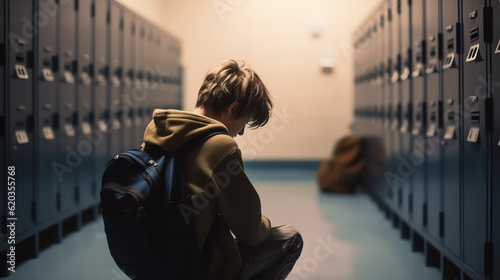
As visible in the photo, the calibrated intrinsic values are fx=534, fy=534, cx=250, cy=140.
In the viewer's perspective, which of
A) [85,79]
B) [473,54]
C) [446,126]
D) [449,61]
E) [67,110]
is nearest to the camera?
[473,54]

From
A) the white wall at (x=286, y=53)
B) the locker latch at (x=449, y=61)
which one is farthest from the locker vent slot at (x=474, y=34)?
the white wall at (x=286, y=53)

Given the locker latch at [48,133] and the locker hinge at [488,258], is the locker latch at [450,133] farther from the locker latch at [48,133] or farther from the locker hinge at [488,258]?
the locker latch at [48,133]

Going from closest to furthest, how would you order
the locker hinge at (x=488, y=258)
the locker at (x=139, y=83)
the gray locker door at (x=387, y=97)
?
the locker hinge at (x=488, y=258)
the gray locker door at (x=387, y=97)
the locker at (x=139, y=83)

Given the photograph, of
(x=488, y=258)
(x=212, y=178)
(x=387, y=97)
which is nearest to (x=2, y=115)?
(x=212, y=178)

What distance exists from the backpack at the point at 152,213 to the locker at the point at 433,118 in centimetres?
178

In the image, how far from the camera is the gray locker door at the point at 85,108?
379 centimetres

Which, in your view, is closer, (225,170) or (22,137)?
(225,170)

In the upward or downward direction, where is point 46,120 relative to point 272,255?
upward

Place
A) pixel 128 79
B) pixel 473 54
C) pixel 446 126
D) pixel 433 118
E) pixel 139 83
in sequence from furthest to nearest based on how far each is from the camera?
pixel 139 83, pixel 128 79, pixel 433 118, pixel 446 126, pixel 473 54

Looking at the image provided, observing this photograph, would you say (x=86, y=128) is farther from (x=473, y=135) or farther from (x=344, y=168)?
(x=344, y=168)

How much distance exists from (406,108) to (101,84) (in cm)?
233

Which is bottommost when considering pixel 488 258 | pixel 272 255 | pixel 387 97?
pixel 488 258

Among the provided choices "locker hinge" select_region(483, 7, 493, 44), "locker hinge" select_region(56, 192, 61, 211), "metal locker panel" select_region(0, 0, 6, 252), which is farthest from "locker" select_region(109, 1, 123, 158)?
"locker hinge" select_region(483, 7, 493, 44)

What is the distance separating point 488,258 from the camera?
84.4 inches
